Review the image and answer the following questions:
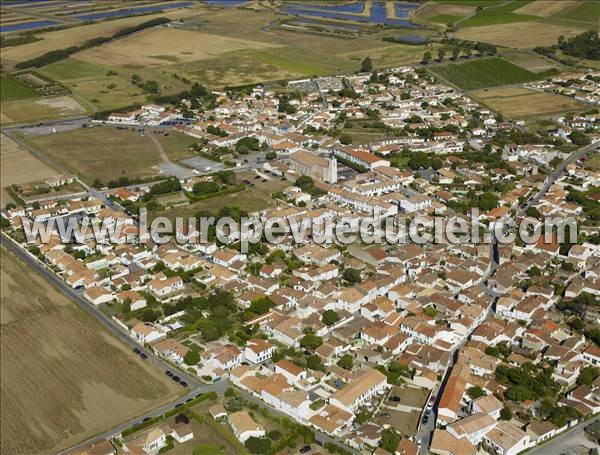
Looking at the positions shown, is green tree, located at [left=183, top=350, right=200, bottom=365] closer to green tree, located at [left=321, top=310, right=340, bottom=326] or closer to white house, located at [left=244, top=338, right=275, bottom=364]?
white house, located at [left=244, top=338, right=275, bottom=364]

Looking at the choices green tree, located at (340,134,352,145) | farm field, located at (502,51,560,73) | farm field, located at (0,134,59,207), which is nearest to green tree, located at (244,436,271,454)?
farm field, located at (0,134,59,207)

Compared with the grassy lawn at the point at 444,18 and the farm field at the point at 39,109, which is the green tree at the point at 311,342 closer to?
the farm field at the point at 39,109

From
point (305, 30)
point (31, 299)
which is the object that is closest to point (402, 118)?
point (31, 299)

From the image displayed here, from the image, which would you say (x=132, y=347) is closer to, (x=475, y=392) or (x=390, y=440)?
(x=390, y=440)

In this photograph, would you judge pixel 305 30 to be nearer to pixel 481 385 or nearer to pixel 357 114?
pixel 357 114

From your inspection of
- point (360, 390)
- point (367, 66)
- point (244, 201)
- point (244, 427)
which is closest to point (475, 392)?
point (360, 390)

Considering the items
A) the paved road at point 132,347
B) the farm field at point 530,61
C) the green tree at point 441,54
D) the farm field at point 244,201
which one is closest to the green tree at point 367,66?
the green tree at point 441,54
